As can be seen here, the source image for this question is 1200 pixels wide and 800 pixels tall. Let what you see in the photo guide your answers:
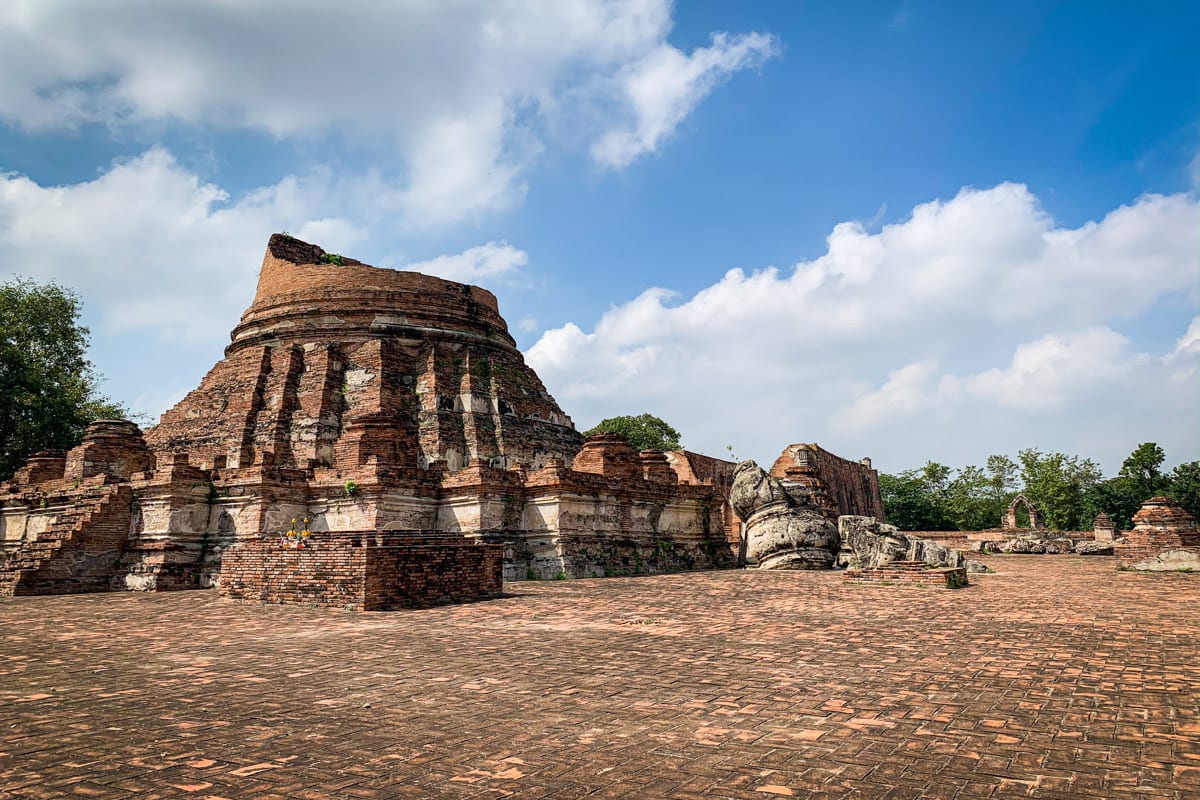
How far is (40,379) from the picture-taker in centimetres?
2548

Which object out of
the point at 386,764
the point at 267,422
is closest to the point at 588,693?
the point at 386,764

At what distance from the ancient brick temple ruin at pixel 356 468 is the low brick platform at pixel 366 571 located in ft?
0.23

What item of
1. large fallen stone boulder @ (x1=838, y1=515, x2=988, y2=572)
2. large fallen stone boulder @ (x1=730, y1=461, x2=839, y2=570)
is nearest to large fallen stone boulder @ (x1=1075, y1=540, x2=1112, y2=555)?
large fallen stone boulder @ (x1=838, y1=515, x2=988, y2=572)

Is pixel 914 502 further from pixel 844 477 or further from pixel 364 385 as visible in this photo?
pixel 364 385

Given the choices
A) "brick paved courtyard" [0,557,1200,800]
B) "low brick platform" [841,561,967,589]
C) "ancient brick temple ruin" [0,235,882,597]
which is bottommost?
"brick paved courtyard" [0,557,1200,800]

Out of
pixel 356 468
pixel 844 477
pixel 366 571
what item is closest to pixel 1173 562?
pixel 366 571

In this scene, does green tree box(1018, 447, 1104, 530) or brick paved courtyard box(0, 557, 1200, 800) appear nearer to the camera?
brick paved courtyard box(0, 557, 1200, 800)

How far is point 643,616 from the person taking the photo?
303 inches

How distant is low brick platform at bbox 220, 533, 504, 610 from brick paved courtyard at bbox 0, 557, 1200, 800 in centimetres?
89

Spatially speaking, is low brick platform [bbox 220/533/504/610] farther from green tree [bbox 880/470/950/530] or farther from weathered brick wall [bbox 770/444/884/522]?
green tree [bbox 880/470/950/530]

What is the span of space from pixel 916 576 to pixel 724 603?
366 centimetres

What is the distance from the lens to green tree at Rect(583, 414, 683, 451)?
44.1m

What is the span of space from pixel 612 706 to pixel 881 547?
38.1 ft

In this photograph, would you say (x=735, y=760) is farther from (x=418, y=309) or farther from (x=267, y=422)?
(x=418, y=309)
